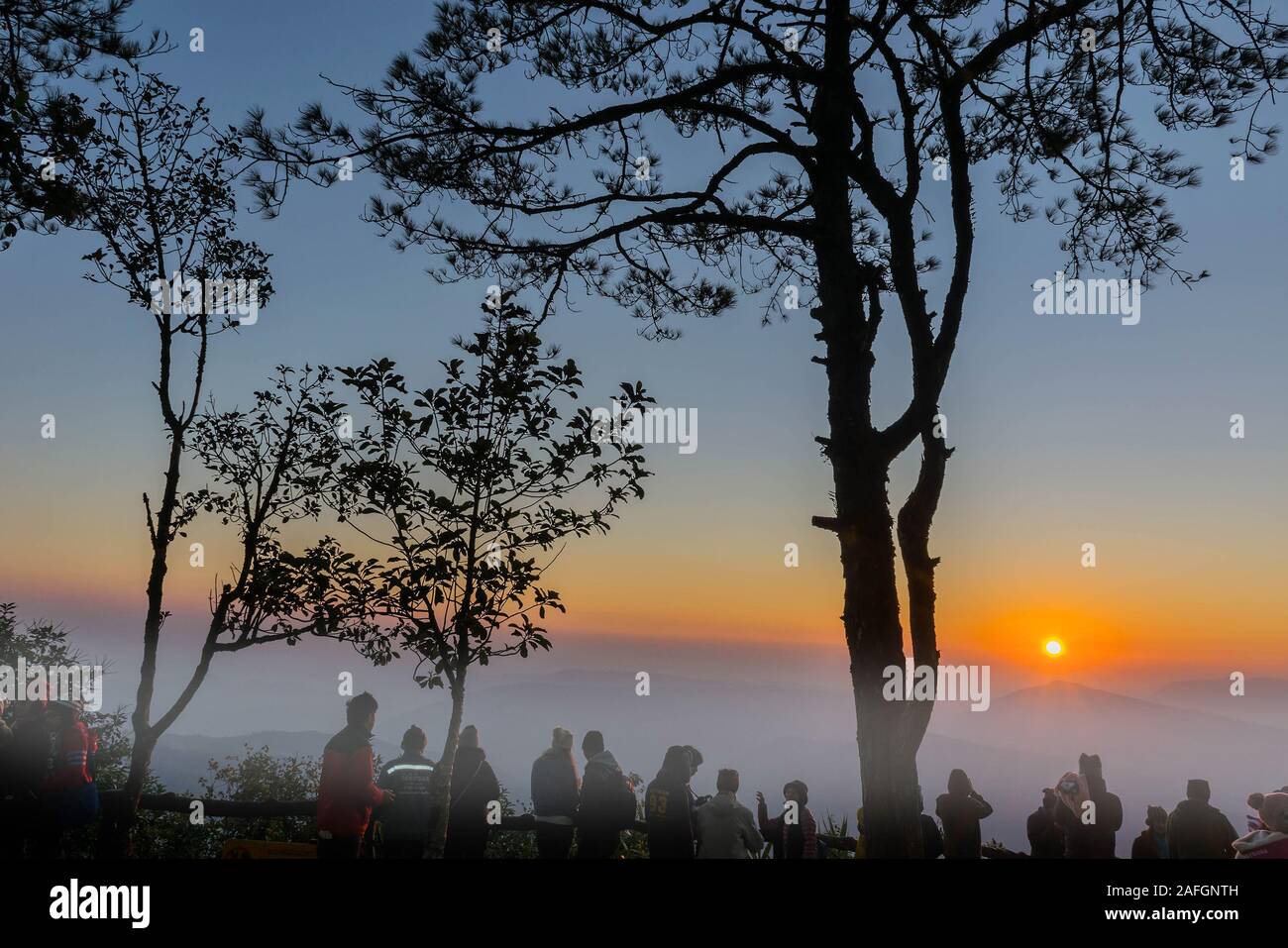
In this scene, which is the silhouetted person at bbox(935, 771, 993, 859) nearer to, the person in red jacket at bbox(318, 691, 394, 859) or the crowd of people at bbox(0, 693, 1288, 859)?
the crowd of people at bbox(0, 693, 1288, 859)

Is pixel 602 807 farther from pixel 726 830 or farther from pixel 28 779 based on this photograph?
pixel 28 779

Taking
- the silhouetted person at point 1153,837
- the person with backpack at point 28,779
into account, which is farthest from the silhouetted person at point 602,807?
the silhouetted person at point 1153,837

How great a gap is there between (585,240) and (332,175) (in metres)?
2.23

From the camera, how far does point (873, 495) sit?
6.60 meters

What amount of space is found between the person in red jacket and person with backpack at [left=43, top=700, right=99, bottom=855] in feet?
7.24

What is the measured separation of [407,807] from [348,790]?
1.11m

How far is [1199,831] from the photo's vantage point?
7305mm

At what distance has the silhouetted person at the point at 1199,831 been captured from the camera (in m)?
7.24

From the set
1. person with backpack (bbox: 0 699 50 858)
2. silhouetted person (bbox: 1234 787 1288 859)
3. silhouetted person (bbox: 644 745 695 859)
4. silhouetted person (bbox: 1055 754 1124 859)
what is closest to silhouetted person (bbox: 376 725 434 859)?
silhouetted person (bbox: 644 745 695 859)

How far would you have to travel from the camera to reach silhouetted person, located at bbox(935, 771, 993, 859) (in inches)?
325

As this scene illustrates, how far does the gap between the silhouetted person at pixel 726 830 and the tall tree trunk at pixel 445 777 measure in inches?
83.5
